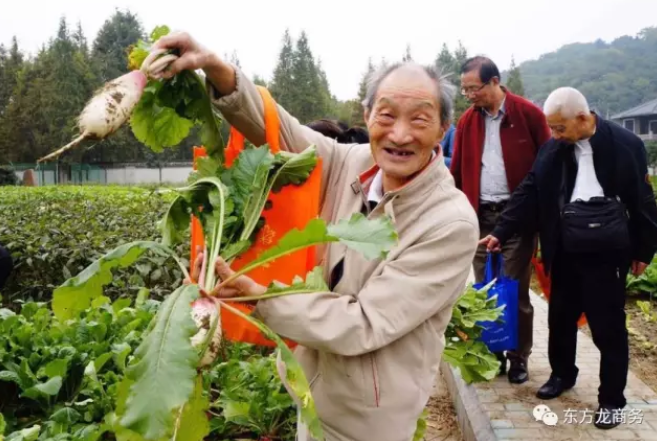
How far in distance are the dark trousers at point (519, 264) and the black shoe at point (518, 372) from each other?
4cm

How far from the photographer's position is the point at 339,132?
405 centimetres

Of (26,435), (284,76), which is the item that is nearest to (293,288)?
(26,435)

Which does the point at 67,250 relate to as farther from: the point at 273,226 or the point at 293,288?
the point at 293,288

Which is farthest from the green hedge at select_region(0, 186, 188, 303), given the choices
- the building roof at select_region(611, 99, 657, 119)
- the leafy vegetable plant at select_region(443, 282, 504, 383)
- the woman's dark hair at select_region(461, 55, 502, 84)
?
the building roof at select_region(611, 99, 657, 119)

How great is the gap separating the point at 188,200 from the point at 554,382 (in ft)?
11.6

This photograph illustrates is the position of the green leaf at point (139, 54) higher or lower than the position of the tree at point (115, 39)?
lower

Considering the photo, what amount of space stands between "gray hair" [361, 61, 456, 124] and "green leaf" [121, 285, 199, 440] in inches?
34.4

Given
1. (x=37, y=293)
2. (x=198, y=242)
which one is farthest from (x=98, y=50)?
(x=198, y=242)

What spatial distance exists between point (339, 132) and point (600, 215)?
5.67ft

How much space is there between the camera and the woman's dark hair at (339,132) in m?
4.03

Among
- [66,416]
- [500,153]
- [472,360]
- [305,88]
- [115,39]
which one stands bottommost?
[472,360]

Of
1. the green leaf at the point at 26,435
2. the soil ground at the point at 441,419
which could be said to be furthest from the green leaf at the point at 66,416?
the soil ground at the point at 441,419

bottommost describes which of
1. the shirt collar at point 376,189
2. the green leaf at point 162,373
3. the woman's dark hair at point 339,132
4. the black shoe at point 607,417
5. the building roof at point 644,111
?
the black shoe at point 607,417

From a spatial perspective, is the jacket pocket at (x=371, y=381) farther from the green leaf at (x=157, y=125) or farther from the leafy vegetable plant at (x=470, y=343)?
the leafy vegetable plant at (x=470, y=343)
